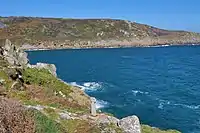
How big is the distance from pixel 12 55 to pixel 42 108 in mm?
20916

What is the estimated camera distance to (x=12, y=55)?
41.1 meters

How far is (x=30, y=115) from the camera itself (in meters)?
13.0

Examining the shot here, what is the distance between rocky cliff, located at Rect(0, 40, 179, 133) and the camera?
12.2 m

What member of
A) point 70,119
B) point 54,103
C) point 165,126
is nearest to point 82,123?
point 70,119

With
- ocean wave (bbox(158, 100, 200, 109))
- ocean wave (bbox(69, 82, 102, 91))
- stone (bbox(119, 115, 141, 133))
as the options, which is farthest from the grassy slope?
ocean wave (bbox(69, 82, 102, 91))

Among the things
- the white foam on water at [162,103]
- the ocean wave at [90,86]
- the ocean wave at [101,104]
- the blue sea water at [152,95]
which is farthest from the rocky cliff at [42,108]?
the ocean wave at [90,86]

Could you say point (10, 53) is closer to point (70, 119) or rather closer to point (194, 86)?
point (70, 119)

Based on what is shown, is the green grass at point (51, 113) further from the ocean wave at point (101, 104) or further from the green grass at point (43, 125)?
the ocean wave at point (101, 104)

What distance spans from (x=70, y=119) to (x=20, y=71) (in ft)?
50.1

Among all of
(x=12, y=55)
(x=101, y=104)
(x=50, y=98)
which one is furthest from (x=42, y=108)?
(x=101, y=104)

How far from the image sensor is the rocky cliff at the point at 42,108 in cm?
1222

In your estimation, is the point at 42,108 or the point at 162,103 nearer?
the point at 42,108

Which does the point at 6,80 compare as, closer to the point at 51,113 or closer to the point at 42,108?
the point at 42,108

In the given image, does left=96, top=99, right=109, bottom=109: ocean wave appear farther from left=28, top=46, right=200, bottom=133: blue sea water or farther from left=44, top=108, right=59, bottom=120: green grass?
left=44, top=108, right=59, bottom=120: green grass
